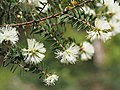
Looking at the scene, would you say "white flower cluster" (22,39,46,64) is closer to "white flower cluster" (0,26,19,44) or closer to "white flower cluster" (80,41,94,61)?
"white flower cluster" (0,26,19,44)

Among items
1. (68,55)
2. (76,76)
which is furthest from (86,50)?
(76,76)

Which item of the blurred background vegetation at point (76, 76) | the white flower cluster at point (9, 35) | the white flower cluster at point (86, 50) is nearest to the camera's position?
the white flower cluster at point (9, 35)

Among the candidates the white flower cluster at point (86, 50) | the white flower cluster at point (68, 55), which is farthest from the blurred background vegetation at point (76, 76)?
the white flower cluster at point (68, 55)

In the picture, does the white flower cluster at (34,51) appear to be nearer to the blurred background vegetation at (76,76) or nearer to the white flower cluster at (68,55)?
the white flower cluster at (68,55)

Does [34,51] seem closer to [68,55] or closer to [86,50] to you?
[68,55]

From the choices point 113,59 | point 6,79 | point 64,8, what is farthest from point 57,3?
point 113,59

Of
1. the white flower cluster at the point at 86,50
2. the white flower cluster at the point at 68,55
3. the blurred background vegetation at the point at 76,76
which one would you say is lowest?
the white flower cluster at the point at 68,55

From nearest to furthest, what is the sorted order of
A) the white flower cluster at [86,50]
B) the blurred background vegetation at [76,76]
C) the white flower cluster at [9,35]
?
Result: the white flower cluster at [9,35] < the white flower cluster at [86,50] < the blurred background vegetation at [76,76]
